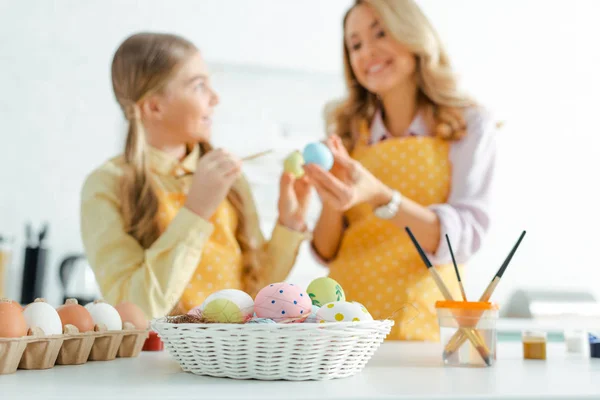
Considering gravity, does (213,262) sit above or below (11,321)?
below

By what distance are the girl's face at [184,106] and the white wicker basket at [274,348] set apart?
0.87m

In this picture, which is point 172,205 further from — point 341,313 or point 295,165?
point 341,313

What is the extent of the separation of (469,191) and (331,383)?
0.96 metres

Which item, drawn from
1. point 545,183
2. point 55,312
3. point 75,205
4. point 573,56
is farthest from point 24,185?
point 573,56

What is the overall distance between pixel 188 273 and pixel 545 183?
82.6 inches

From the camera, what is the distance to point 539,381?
678 mm

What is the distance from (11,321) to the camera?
2.16 feet

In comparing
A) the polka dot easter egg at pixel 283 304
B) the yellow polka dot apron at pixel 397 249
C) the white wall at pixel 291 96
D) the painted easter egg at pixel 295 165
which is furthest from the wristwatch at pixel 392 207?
the white wall at pixel 291 96

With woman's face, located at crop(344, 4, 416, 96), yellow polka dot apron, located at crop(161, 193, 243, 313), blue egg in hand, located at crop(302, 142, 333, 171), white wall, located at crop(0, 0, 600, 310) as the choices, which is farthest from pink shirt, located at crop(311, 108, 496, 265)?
white wall, located at crop(0, 0, 600, 310)

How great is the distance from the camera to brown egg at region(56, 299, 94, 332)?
0.77 metres

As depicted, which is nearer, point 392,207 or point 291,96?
point 392,207

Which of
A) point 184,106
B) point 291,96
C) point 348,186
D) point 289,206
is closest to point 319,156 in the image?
point 348,186

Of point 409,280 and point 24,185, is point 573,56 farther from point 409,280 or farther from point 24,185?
point 24,185

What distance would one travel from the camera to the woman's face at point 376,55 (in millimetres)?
1585
